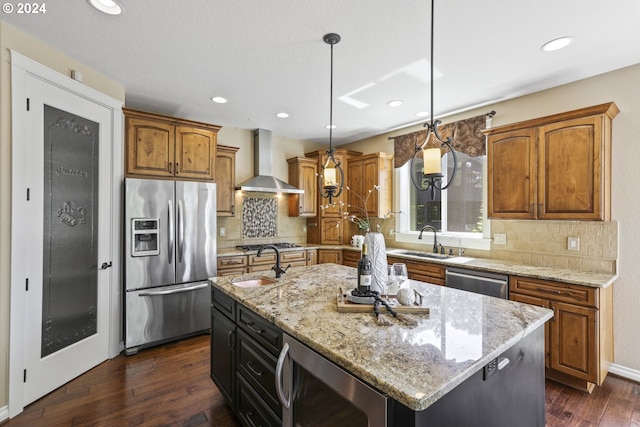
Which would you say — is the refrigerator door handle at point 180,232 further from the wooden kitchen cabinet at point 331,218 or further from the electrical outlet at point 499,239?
the electrical outlet at point 499,239

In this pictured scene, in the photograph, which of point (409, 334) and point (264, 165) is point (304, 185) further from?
point (409, 334)

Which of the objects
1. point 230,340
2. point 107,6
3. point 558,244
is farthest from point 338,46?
point 558,244

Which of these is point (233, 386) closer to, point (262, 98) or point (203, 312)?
point (203, 312)

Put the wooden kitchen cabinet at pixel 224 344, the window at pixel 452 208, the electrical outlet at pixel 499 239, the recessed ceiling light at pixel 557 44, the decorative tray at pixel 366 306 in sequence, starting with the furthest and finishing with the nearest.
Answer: the window at pixel 452 208
the electrical outlet at pixel 499 239
the recessed ceiling light at pixel 557 44
the wooden kitchen cabinet at pixel 224 344
the decorative tray at pixel 366 306

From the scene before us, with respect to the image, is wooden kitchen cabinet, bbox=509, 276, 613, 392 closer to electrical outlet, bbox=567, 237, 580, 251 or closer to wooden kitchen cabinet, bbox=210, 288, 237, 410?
electrical outlet, bbox=567, 237, 580, 251

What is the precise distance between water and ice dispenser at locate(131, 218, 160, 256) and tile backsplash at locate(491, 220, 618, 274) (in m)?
3.82

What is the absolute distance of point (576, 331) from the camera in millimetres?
2475

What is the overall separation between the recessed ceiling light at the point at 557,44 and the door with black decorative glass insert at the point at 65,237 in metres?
3.91

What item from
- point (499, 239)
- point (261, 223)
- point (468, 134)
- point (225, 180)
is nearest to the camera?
point (499, 239)

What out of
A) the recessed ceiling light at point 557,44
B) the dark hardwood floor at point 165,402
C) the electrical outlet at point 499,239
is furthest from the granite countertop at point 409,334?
the recessed ceiling light at point 557,44

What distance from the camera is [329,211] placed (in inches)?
202

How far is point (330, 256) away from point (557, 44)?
3599mm

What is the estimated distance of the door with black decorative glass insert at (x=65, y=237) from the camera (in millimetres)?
2336

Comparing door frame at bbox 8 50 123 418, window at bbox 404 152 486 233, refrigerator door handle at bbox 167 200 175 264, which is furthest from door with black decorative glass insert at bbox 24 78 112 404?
window at bbox 404 152 486 233
